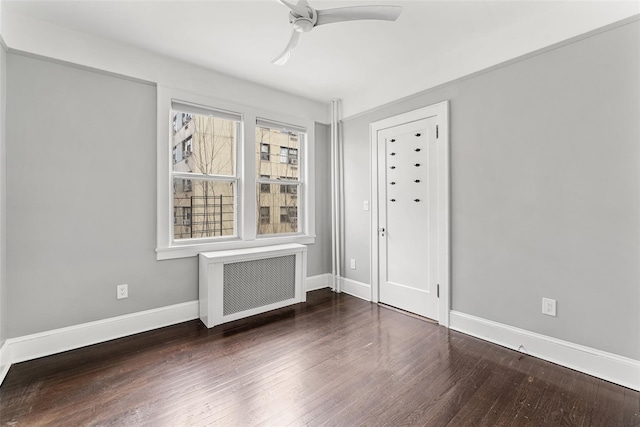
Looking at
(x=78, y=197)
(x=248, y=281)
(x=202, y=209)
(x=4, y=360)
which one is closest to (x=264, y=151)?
(x=202, y=209)

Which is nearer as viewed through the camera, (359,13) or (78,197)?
(359,13)

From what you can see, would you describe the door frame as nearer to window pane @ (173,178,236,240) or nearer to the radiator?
the radiator

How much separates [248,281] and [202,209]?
0.94m

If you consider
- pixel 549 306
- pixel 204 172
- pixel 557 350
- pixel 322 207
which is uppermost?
pixel 204 172

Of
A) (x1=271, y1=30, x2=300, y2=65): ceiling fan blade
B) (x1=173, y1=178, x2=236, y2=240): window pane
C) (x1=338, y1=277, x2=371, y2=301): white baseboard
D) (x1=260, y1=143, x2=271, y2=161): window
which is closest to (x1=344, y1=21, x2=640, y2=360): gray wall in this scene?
(x1=338, y1=277, x2=371, y2=301): white baseboard

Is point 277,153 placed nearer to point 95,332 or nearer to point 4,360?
point 95,332

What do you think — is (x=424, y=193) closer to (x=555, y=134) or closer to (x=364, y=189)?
(x=364, y=189)

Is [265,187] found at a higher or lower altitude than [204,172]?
lower

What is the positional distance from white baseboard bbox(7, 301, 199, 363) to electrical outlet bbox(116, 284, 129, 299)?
0.61ft

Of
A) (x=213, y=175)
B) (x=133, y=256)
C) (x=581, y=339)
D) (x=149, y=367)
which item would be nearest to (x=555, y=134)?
(x=581, y=339)

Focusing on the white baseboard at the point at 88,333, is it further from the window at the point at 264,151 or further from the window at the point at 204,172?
the window at the point at 264,151

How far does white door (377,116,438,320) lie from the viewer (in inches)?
118

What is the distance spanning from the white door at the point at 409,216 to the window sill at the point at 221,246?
3.58ft

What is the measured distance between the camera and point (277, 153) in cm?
381
